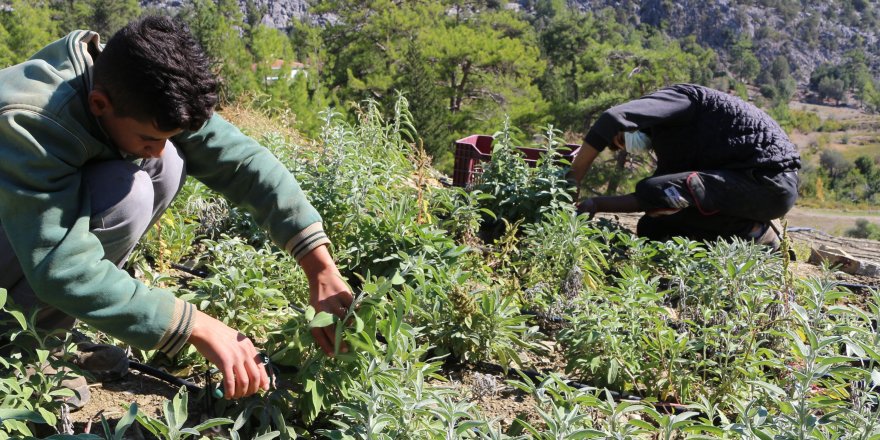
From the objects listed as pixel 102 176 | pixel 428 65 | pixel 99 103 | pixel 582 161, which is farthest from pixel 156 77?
pixel 428 65

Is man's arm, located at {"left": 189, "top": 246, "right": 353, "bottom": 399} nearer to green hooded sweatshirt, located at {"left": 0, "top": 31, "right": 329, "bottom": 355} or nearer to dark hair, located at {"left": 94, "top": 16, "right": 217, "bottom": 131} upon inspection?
green hooded sweatshirt, located at {"left": 0, "top": 31, "right": 329, "bottom": 355}

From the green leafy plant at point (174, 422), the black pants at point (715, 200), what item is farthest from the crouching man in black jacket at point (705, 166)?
the green leafy plant at point (174, 422)

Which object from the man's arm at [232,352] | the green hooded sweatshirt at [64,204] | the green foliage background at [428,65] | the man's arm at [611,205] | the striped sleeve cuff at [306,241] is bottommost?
the green foliage background at [428,65]

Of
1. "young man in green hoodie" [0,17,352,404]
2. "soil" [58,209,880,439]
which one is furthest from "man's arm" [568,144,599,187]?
"young man in green hoodie" [0,17,352,404]

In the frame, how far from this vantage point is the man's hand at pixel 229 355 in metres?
1.72

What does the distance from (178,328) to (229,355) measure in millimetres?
130

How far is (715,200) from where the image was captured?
4.12 metres

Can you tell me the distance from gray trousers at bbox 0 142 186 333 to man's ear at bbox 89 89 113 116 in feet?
0.52

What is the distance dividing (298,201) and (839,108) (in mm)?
88491

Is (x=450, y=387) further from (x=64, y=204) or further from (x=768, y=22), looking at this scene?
(x=768, y=22)

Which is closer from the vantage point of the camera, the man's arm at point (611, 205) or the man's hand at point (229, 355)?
the man's hand at point (229, 355)

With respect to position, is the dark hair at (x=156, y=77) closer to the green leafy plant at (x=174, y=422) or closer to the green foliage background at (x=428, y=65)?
the green leafy plant at (x=174, y=422)

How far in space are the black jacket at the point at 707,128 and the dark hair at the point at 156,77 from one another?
2.87 metres

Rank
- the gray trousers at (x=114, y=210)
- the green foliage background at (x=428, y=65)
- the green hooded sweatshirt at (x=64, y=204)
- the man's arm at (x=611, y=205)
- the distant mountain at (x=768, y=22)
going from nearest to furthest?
the green hooded sweatshirt at (x=64, y=204)
the gray trousers at (x=114, y=210)
the man's arm at (x=611, y=205)
the green foliage background at (x=428, y=65)
the distant mountain at (x=768, y=22)
